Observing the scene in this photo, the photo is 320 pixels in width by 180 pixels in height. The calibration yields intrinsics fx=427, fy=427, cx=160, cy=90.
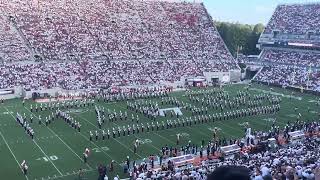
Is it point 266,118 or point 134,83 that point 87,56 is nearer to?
point 134,83

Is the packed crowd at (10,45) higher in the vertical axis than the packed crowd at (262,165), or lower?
higher

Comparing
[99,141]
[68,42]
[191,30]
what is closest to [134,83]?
[68,42]

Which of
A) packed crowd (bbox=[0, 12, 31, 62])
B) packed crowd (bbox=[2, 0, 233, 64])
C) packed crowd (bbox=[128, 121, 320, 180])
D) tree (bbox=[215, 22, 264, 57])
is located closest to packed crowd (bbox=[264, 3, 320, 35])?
tree (bbox=[215, 22, 264, 57])

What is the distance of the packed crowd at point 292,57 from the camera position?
44125mm

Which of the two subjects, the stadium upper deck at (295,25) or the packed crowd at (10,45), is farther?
the stadium upper deck at (295,25)

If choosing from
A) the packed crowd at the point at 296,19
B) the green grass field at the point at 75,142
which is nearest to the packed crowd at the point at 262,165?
the green grass field at the point at 75,142

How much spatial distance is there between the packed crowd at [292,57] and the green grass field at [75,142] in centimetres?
1810

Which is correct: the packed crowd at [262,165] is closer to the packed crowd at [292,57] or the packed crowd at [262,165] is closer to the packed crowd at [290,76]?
the packed crowd at [290,76]

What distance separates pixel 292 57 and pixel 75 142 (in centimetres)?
3357

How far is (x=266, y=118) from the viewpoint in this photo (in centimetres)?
2478

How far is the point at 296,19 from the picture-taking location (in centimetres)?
5091

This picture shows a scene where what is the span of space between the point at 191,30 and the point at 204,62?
6.24 meters

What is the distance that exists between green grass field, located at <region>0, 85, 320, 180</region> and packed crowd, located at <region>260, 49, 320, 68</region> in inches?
713

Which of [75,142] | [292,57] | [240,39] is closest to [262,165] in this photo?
[75,142]
